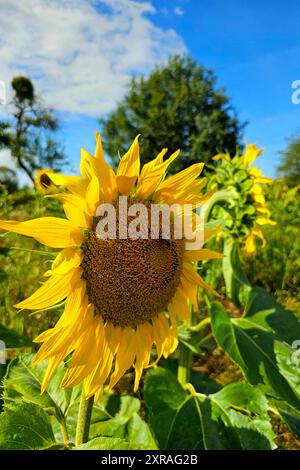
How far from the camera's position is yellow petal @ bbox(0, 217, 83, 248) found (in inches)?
30.3

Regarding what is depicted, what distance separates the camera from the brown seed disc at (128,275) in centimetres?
86

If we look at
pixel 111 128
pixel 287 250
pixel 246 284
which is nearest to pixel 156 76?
pixel 111 128

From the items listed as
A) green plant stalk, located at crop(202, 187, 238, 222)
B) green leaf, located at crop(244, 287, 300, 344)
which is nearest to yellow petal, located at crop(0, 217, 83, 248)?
green plant stalk, located at crop(202, 187, 238, 222)

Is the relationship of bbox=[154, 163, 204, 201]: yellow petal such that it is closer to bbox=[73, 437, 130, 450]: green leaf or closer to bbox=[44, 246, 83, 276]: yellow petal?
bbox=[44, 246, 83, 276]: yellow petal

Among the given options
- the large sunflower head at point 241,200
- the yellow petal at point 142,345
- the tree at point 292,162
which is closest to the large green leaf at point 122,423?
the yellow petal at point 142,345

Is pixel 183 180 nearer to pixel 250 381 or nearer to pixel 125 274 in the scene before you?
pixel 125 274

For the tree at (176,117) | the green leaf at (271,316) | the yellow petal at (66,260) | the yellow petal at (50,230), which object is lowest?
the green leaf at (271,316)

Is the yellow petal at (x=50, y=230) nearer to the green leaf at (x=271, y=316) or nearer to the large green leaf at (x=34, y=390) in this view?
the large green leaf at (x=34, y=390)

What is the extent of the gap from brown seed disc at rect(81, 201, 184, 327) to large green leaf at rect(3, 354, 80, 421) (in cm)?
24

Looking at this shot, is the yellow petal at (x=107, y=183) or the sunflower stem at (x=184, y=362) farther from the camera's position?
the sunflower stem at (x=184, y=362)

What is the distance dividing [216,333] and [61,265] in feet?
2.12

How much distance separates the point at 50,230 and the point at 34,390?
18.1 inches

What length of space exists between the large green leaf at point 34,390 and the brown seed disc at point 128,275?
240 millimetres
